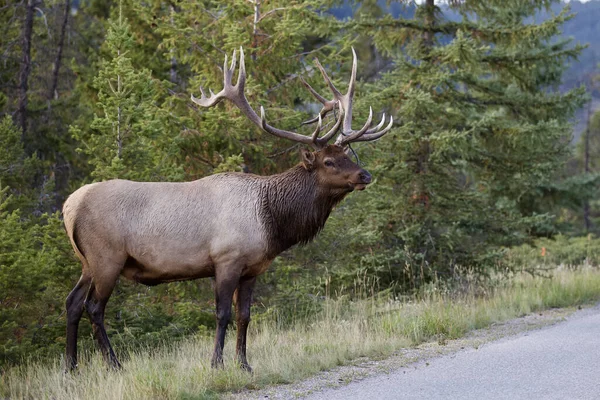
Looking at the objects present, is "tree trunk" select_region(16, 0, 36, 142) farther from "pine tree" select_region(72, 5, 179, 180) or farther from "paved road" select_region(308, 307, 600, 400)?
"paved road" select_region(308, 307, 600, 400)

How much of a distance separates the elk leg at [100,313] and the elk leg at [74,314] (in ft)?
0.37

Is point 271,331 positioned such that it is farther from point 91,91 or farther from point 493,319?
point 91,91

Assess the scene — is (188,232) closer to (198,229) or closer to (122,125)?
(198,229)

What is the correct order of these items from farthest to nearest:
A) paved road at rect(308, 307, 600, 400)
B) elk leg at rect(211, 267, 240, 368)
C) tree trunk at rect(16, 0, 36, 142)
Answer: tree trunk at rect(16, 0, 36, 142)
elk leg at rect(211, 267, 240, 368)
paved road at rect(308, 307, 600, 400)

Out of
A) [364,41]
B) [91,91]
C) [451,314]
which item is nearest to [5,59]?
[91,91]

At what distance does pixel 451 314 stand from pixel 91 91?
8.23 m

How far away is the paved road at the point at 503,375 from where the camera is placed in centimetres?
551

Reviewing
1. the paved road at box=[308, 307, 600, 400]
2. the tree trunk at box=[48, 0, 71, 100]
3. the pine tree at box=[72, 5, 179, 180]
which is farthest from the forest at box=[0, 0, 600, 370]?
the paved road at box=[308, 307, 600, 400]

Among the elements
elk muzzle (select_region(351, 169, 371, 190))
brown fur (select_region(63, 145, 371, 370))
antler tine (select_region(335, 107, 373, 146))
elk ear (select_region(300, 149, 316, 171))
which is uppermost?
antler tine (select_region(335, 107, 373, 146))

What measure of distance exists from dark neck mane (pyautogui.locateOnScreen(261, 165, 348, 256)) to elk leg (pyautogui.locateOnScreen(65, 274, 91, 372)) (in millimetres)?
1852

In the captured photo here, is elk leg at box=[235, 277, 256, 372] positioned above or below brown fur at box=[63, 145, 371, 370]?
below

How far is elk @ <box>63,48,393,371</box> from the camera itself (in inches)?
269

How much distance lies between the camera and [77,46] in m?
19.0

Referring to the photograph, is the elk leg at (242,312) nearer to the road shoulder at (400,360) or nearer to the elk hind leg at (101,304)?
the road shoulder at (400,360)
